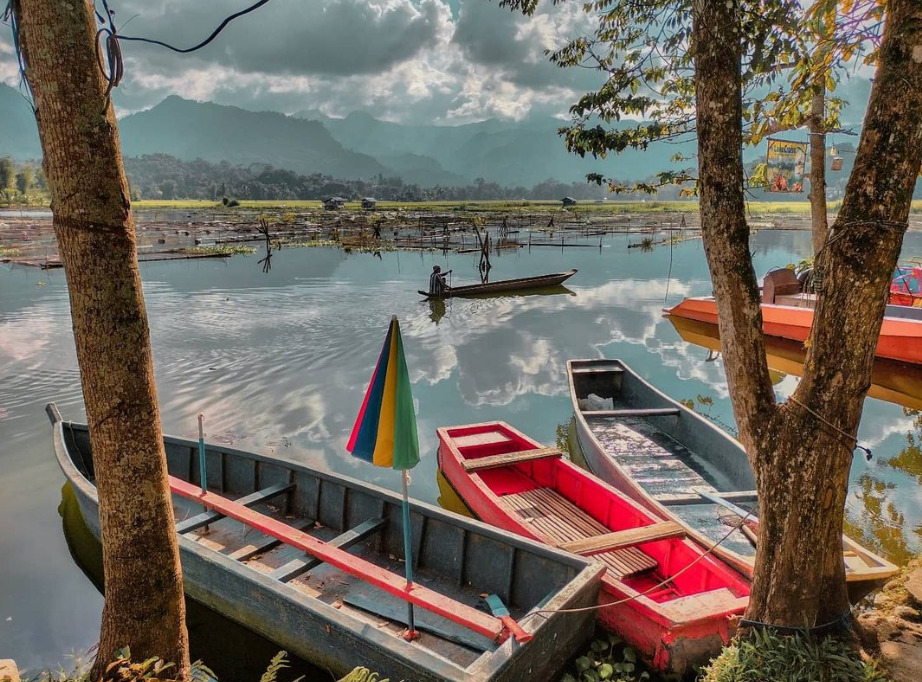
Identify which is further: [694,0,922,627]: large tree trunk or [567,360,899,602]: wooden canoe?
[567,360,899,602]: wooden canoe

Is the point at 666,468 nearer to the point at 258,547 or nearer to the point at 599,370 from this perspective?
the point at 599,370

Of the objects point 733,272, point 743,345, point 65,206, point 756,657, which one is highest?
point 65,206

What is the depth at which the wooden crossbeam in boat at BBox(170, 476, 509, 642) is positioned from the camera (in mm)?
4324

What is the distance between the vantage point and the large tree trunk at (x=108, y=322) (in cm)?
248

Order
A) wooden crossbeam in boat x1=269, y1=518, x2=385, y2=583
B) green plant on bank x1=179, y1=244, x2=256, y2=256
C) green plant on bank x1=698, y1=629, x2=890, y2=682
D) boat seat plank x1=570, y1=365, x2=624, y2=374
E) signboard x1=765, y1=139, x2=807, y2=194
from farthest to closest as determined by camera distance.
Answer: green plant on bank x1=179, y1=244, x2=256, y2=256 < boat seat plank x1=570, y1=365, x2=624, y2=374 < signboard x1=765, y1=139, x2=807, y2=194 < wooden crossbeam in boat x1=269, y1=518, x2=385, y2=583 < green plant on bank x1=698, y1=629, x2=890, y2=682

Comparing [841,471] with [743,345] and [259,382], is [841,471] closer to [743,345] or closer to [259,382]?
[743,345]

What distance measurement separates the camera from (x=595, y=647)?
4.84 meters

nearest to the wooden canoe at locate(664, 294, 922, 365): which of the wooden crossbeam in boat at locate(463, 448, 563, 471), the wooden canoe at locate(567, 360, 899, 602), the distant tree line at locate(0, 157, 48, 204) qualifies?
the wooden canoe at locate(567, 360, 899, 602)

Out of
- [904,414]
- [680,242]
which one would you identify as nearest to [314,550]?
[904,414]

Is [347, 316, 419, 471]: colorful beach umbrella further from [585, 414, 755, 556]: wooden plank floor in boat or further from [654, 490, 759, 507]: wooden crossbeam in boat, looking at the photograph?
[585, 414, 755, 556]: wooden plank floor in boat

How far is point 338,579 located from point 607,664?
2.88 meters

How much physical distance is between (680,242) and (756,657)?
4703cm

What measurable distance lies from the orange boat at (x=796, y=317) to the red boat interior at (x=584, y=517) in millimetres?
7689

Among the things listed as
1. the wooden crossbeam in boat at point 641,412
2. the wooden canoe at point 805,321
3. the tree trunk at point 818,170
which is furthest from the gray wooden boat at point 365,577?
the wooden canoe at point 805,321
